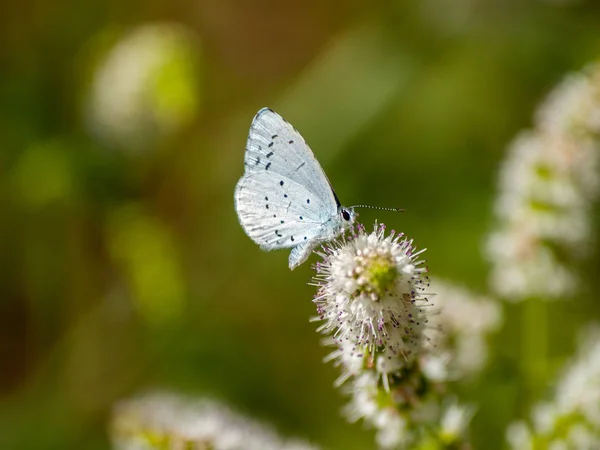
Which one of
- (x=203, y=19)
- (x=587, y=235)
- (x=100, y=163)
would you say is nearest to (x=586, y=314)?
(x=587, y=235)

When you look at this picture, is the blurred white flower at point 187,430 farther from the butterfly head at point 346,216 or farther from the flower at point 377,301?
the butterfly head at point 346,216

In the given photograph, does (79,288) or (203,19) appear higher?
(203,19)

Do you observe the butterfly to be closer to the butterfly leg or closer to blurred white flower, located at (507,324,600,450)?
the butterfly leg

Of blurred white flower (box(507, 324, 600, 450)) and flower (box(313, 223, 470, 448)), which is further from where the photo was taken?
blurred white flower (box(507, 324, 600, 450))

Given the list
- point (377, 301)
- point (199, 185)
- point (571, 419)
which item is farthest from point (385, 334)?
point (199, 185)

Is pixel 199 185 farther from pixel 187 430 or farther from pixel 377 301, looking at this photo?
pixel 377 301

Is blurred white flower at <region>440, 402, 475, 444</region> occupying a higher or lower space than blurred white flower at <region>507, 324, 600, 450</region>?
lower

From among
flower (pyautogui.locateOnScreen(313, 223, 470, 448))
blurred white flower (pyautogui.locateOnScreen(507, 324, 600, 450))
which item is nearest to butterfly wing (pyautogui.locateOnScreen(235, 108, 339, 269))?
flower (pyautogui.locateOnScreen(313, 223, 470, 448))

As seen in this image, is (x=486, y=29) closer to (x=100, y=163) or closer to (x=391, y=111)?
(x=391, y=111)
